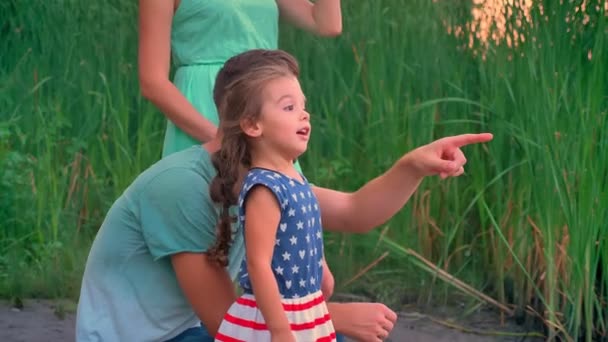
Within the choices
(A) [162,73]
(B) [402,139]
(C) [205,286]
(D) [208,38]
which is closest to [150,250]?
(C) [205,286]

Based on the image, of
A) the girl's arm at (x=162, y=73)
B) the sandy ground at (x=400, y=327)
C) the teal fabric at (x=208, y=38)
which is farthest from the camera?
the sandy ground at (x=400, y=327)

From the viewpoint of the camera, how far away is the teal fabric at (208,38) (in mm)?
3098

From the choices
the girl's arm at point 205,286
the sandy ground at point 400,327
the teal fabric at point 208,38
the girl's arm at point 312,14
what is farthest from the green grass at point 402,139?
the girl's arm at point 205,286

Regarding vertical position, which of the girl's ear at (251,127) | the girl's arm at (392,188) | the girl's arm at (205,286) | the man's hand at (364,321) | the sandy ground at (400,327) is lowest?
the sandy ground at (400,327)

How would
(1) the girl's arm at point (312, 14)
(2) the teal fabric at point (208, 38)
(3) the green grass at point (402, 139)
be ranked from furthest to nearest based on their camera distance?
(3) the green grass at point (402, 139) < (1) the girl's arm at point (312, 14) < (2) the teal fabric at point (208, 38)

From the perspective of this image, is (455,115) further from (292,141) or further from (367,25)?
(292,141)

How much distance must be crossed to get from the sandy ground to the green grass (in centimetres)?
11

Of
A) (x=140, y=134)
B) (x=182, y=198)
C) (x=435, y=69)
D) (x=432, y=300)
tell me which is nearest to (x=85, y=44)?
(x=140, y=134)

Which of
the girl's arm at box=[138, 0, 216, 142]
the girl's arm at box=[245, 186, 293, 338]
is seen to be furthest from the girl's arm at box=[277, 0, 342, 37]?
the girl's arm at box=[245, 186, 293, 338]

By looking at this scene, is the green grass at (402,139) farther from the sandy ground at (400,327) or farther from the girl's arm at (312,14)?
the girl's arm at (312,14)

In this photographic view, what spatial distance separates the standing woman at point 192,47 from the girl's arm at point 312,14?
12cm

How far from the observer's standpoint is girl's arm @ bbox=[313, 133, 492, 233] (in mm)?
2492

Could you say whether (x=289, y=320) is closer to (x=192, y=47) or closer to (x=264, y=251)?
(x=264, y=251)

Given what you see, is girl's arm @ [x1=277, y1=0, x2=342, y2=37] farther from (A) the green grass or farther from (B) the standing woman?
(A) the green grass
